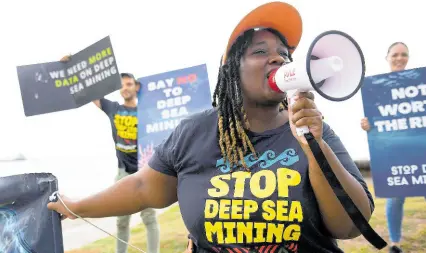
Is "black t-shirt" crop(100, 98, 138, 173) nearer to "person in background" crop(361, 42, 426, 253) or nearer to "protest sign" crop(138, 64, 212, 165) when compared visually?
"protest sign" crop(138, 64, 212, 165)

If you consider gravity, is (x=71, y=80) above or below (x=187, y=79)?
above

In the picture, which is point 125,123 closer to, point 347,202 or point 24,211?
point 24,211

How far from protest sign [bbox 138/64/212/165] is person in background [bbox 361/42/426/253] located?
149cm

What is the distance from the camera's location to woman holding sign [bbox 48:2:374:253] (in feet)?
3.82

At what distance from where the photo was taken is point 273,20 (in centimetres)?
139

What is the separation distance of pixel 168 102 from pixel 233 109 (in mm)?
2730

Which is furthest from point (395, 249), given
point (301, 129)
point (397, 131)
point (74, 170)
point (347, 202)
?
point (74, 170)

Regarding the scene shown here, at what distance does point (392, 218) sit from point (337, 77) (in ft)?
8.93

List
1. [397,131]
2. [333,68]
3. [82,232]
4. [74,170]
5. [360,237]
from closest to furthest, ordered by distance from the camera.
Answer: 1. [333,68]
2. [397,131]
3. [360,237]
4. [82,232]
5. [74,170]

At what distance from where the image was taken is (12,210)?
1.67 meters

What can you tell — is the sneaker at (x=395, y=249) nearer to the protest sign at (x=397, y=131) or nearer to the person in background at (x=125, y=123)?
the protest sign at (x=397, y=131)

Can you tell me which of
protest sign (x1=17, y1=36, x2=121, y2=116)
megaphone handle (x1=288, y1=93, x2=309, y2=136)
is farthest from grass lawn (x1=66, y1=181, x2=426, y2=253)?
megaphone handle (x1=288, y1=93, x2=309, y2=136)

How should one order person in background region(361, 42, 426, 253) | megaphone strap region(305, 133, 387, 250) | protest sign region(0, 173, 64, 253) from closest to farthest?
megaphone strap region(305, 133, 387, 250) → protest sign region(0, 173, 64, 253) → person in background region(361, 42, 426, 253)

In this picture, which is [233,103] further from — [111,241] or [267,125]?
[111,241]
